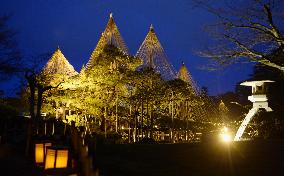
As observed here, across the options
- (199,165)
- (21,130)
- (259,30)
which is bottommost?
(199,165)

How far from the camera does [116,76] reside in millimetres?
19812

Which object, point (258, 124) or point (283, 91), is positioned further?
point (283, 91)

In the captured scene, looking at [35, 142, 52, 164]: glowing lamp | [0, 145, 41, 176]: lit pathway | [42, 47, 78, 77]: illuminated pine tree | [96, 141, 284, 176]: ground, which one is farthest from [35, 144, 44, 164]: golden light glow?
[42, 47, 78, 77]: illuminated pine tree

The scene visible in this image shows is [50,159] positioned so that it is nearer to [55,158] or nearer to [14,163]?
[55,158]

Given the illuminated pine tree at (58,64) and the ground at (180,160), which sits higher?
the illuminated pine tree at (58,64)

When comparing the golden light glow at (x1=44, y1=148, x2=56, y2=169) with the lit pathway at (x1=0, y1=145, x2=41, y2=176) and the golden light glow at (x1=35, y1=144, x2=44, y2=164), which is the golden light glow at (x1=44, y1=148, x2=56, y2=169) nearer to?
the lit pathway at (x1=0, y1=145, x2=41, y2=176)

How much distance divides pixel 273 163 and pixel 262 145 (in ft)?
4.16

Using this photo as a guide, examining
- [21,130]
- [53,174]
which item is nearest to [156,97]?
[21,130]

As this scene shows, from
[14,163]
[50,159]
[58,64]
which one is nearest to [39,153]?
[14,163]

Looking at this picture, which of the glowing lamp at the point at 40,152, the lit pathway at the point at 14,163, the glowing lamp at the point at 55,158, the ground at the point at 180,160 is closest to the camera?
the glowing lamp at the point at 55,158

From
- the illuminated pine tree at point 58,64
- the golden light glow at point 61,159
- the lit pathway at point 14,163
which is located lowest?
the lit pathway at point 14,163

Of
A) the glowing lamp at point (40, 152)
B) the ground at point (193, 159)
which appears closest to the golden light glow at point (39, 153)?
the glowing lamp at point (40, 152)

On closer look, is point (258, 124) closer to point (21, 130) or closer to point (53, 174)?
point (21, 130)

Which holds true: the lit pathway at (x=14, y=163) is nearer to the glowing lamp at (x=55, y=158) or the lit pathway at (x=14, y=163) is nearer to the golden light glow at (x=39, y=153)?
the golden light glow at (x=39, y=153)
